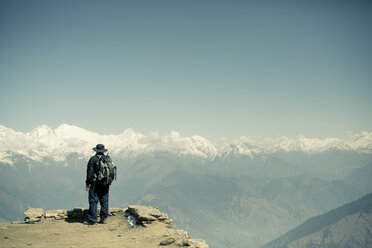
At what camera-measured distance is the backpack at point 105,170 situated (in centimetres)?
1815

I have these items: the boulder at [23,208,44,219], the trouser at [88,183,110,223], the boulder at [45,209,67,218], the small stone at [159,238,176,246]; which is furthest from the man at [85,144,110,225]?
the small stone at [159,238,176,246]

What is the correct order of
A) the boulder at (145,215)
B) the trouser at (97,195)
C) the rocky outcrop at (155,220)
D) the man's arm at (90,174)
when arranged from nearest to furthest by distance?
the rocky outcrop at (155,220) < the man's arm at (90,174) < the trouser at (97,195) < the boulder at (145,215)

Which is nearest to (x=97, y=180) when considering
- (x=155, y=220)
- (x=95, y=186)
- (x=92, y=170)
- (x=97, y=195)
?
(x=95, y=186)

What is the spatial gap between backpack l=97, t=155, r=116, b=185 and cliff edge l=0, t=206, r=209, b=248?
3393 millimetres

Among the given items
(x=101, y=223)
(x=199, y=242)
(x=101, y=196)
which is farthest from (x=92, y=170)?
(x=199, y=242)

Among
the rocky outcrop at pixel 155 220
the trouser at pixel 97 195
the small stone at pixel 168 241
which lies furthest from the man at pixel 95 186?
the small stone at pixel 168 241

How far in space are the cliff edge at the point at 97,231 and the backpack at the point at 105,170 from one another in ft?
11.1

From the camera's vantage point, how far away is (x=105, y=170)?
1830 cm

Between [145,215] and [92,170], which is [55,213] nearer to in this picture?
[92,170]

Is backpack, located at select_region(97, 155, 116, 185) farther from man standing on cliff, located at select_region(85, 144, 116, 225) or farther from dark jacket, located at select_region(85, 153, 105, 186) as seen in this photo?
dark jacket, located at select_region(85, 153, 105, 186)

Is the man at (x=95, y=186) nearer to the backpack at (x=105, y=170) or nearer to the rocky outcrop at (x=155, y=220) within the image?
the backpack at (x=105, y=170)

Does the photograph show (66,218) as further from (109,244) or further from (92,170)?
(109,244)

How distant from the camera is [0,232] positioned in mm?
16422

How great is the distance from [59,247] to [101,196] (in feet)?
17.0
